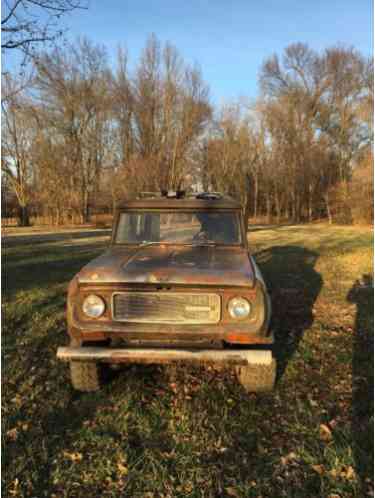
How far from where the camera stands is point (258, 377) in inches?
130

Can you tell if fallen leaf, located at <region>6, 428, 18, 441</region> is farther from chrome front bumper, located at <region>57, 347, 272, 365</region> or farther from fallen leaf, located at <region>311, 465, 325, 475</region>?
fallen leaf, located at <region>311, 465, 325, 475</region>

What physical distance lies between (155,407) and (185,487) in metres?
0.91

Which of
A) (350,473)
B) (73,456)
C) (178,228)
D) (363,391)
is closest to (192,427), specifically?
(73,456)

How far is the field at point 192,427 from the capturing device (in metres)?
2.44

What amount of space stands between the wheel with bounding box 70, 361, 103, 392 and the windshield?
150 cm

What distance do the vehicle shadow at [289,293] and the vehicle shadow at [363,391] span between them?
736 mm

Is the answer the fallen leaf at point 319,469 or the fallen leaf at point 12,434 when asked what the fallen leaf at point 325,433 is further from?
the fallen leaf at point 12,434

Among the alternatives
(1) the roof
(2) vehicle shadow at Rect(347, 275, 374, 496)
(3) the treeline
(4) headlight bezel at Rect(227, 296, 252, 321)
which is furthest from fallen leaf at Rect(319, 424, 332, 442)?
(3) the treeline

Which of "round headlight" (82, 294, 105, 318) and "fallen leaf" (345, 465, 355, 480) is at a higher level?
"round headlight" (82, 294, 105, 318)

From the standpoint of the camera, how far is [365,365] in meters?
4.14

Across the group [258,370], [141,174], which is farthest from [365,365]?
[141,174]

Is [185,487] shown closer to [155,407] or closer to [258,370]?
[155,407]

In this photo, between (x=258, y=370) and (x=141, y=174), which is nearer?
(x=258, y=370)

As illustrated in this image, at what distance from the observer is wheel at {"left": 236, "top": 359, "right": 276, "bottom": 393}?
129 inches
